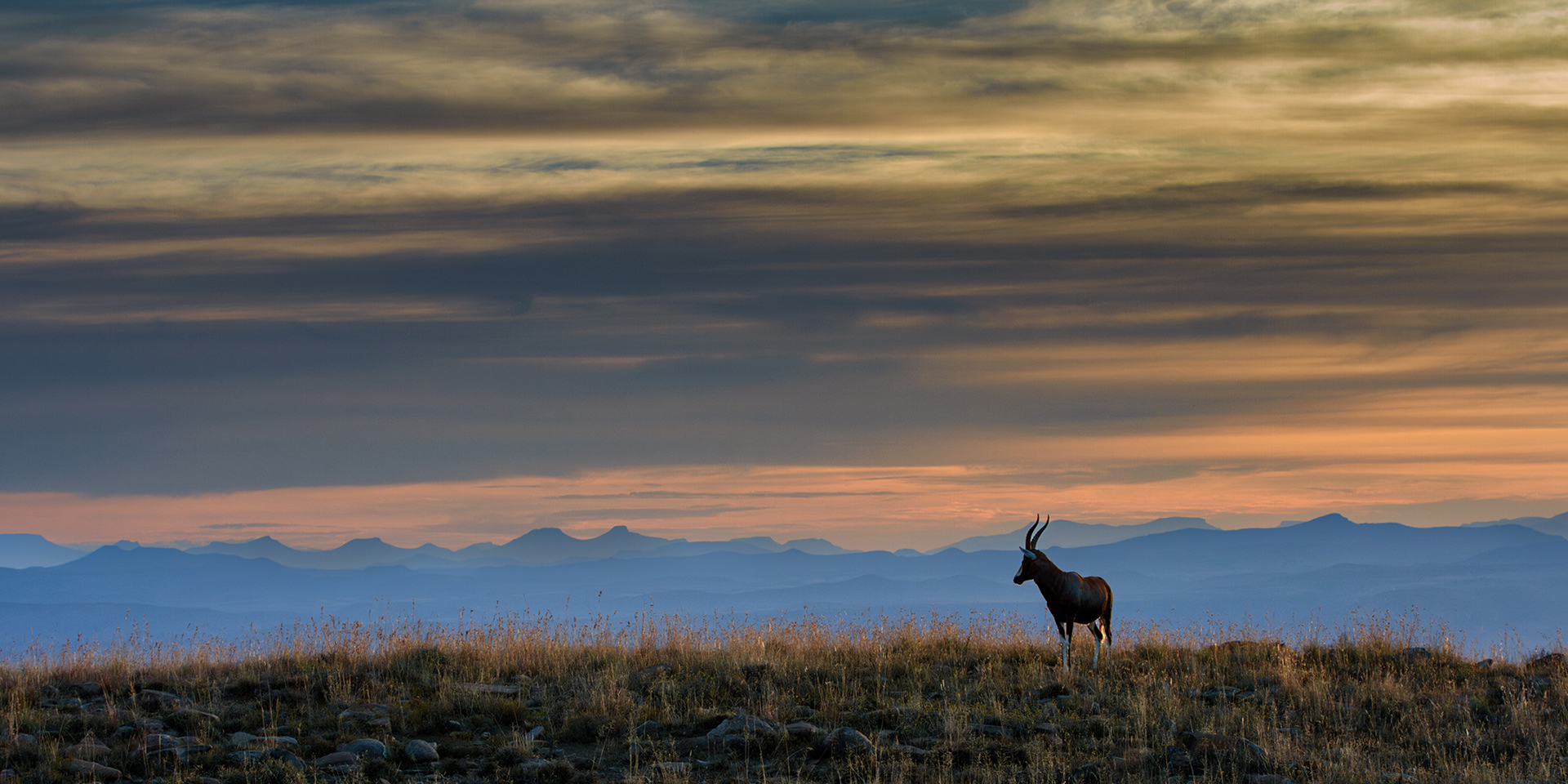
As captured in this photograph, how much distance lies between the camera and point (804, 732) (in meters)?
14.9

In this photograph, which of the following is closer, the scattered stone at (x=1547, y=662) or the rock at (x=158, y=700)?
the rock at (x=158, y=700)

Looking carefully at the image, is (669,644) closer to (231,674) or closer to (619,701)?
(619,701)

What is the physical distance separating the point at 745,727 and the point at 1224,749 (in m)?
5.72

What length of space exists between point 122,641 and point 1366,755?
62.5 feet

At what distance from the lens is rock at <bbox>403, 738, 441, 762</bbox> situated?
14.0 m

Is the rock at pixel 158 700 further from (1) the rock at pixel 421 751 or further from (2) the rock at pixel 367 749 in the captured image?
(1) the rock at pixel 421 751

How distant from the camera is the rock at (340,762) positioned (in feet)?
44.1

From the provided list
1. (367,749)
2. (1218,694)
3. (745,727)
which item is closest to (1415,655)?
(1218,694)

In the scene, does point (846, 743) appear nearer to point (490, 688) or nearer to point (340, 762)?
point (490, 688)

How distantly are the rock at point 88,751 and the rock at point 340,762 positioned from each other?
106 inches

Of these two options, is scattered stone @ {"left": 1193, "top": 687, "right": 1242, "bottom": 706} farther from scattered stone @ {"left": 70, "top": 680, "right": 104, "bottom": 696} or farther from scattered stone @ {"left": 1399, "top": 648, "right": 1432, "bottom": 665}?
scattered stone @ {"left": 70, "top": 680, "right": 104, "bottom": 696}

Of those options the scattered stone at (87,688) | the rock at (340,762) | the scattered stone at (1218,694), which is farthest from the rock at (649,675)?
the scattered stone at (1218,694)

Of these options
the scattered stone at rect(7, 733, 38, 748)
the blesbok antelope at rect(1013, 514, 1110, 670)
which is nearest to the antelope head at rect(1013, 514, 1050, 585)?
the blesbok antelope at rect(1013, 514, 1110, 670)

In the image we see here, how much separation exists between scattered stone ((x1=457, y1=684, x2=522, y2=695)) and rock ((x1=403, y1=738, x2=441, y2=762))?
2.51 m
